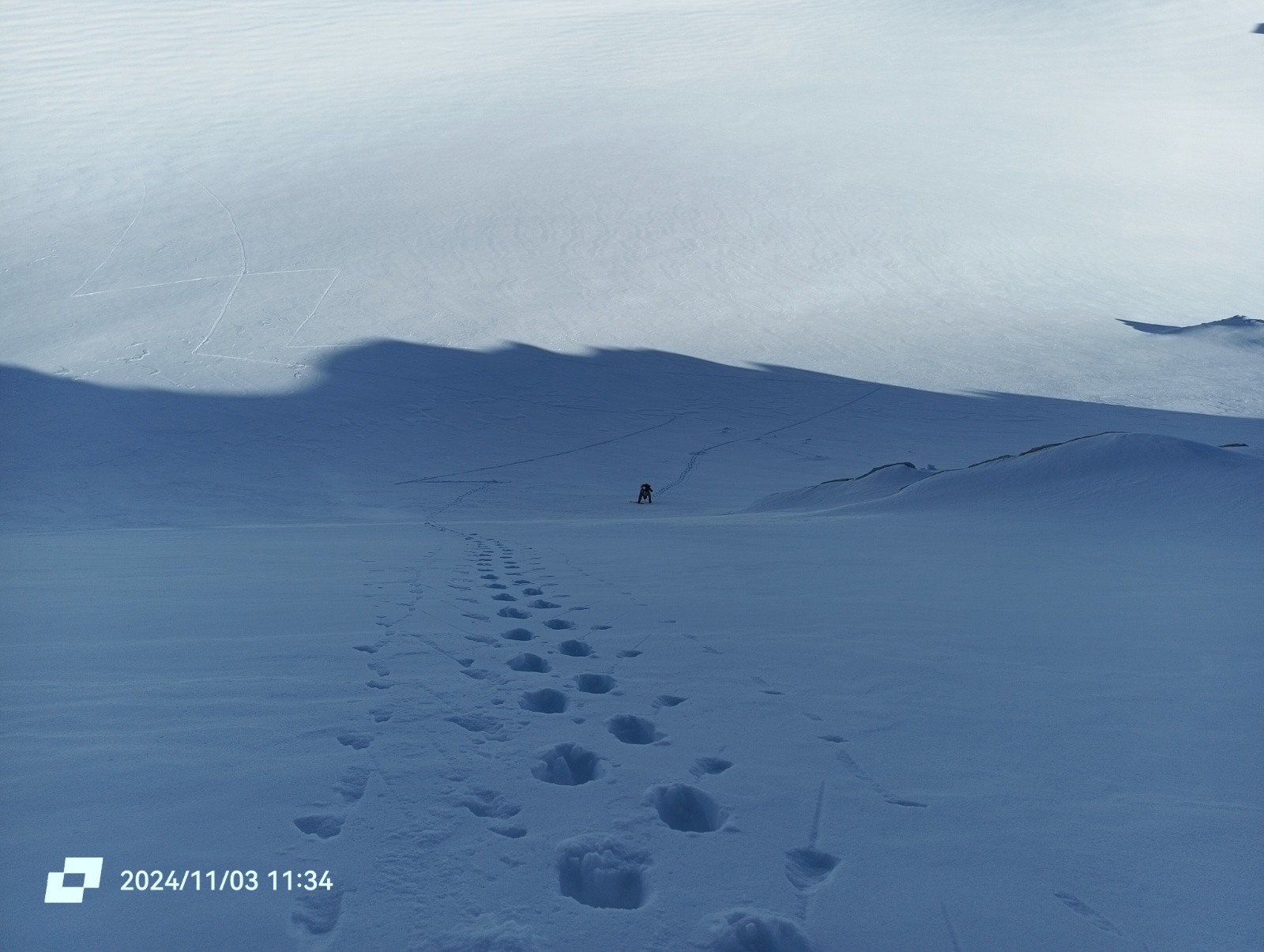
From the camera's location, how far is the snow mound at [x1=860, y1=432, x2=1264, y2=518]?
603 cm

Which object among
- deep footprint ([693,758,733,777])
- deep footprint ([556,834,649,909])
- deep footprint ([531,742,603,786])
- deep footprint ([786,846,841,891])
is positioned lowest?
deep footprint ([556,834,649,909])

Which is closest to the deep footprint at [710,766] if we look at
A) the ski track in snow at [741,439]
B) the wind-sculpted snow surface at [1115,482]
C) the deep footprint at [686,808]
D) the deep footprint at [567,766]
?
the deep footprint at [686,808]

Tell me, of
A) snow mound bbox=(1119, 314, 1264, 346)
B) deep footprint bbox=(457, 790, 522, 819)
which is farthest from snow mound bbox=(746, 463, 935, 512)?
snow mound bbox=(1119, 314, 1264, 346)

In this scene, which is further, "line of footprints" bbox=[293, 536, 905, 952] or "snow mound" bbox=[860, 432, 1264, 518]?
"snow mound" bbox=[860, 432, 1264, 518]

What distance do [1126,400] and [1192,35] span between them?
33.2 meters

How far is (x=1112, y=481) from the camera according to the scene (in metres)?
6.57

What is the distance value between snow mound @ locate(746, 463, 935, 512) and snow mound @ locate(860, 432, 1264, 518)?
1.34m

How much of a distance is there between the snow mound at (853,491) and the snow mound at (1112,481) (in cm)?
134

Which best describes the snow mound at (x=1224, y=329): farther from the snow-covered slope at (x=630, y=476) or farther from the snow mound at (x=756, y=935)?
the snow mound at (x=756, y=935)

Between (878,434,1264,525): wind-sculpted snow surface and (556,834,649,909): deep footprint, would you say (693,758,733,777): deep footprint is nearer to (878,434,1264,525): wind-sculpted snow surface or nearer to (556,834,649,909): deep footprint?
(556,834,649,909): deep footprint

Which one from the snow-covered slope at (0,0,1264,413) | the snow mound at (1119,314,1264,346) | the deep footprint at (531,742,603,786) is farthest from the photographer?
the snow mound at (1119,314,1264,346)

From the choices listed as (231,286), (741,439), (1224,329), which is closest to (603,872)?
(741,439)

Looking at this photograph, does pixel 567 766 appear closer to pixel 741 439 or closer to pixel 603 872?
pixel 603 872

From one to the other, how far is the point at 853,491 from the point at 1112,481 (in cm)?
296
